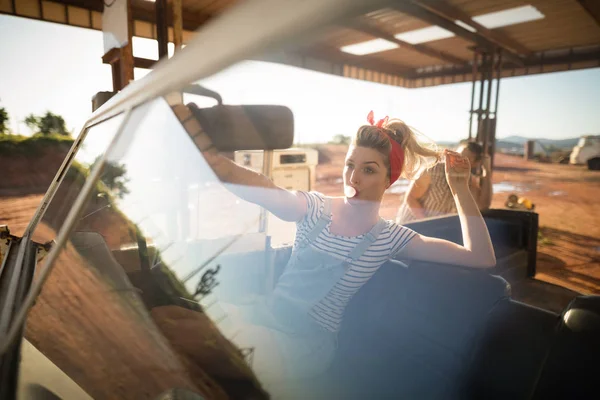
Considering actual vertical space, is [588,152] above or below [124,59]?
below

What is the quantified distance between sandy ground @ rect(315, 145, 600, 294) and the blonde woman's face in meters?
4.30

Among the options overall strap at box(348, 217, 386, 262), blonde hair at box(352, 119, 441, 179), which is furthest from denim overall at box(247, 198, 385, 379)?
blonde hair at box(352, 119, 441, 179)

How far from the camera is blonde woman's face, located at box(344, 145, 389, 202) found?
144 cm

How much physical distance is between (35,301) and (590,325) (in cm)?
125

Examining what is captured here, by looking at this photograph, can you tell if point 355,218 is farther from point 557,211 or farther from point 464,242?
point 557,211

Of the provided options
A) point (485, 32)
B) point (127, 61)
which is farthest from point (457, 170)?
point (485, 32)

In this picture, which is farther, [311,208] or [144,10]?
[144,10]

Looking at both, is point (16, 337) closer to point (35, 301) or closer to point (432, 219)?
point (35, 301)

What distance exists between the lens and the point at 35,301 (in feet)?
2.45

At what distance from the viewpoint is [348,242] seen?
1.49 metres

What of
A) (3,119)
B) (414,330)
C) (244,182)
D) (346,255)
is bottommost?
(414,330)

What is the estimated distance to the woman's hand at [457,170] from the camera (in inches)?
57.6

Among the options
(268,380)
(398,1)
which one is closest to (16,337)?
(268,380)

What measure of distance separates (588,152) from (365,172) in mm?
24117
